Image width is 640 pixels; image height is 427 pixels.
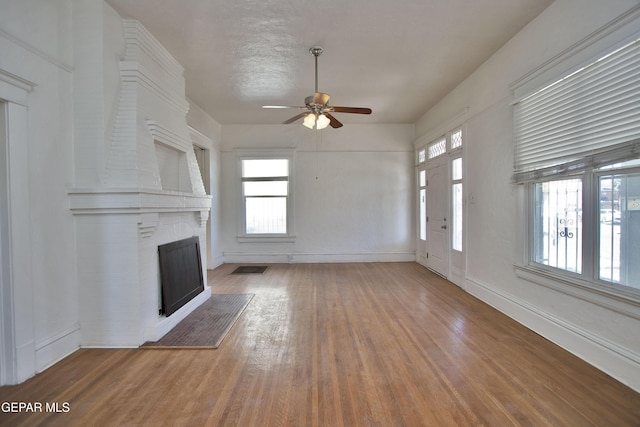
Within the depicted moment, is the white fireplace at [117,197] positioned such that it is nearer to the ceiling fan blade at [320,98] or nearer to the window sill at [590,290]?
the ceiling fan blade at [320,98]

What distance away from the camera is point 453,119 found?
16.1ft

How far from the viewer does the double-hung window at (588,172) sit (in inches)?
87.4

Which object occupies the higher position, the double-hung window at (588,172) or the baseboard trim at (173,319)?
the double-hung window at (588,172)

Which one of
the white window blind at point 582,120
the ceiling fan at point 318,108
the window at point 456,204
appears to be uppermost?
the ceiling fan at point 318,108

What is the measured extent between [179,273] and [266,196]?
3569 millimetres

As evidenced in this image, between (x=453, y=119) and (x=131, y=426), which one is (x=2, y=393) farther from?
(x=453, y=119)

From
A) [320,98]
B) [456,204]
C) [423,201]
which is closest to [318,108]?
[320,98]

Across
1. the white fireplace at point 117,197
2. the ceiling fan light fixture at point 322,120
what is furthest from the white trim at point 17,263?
the ceiling fan light fixture at point 322,120

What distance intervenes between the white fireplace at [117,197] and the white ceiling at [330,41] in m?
0.59

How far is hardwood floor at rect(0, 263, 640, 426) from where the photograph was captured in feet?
6.21

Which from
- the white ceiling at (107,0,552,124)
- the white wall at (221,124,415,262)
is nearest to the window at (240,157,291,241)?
the white wall at (221,124,415,262)

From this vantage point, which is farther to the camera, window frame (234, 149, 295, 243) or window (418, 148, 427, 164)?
window frame (234, 149, 295, 243)

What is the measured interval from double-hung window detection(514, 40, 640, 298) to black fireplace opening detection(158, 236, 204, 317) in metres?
3.77

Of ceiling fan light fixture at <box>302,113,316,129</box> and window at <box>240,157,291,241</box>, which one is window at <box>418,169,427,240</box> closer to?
window at <box>240,157,291,241</box>
